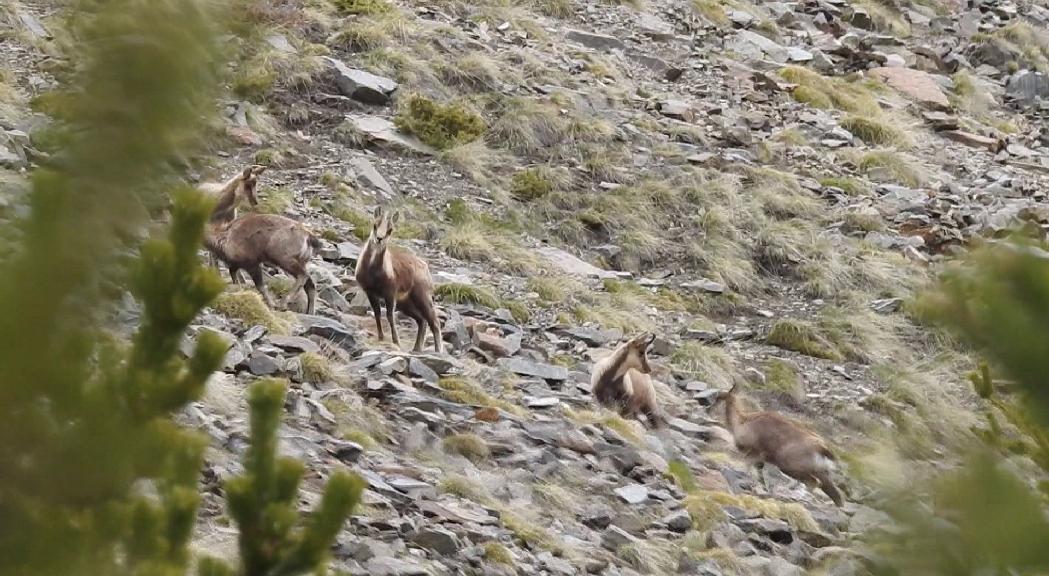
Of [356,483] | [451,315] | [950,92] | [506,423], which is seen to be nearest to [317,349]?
[506,423]

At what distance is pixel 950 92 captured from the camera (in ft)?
79.4

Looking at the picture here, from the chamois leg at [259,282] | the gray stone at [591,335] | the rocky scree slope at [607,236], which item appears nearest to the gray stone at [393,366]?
the rocky scree slope at [607,236]

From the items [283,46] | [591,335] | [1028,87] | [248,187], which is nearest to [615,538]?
[591,335]

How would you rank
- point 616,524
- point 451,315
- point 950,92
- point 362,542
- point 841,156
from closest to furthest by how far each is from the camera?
point 362,542
point 616,524
point 451,315
point 841,156
point 950,92

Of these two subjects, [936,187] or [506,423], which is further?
[936,187]

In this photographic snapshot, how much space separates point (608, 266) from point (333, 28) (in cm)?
553

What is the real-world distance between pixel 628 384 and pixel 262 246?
3.25m

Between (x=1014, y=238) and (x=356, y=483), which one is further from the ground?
(x=1014, y=238)

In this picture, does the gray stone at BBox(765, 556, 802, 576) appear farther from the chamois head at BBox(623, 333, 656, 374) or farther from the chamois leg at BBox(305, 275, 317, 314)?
the chamois leg at BBox(305, 275, 317, 314)

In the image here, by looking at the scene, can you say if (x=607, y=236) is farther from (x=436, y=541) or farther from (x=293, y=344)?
(x=436, y=541)

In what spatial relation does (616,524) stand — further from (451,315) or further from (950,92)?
(950,92)

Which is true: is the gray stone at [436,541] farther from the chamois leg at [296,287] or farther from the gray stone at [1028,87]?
the gray stone at [1028,87]

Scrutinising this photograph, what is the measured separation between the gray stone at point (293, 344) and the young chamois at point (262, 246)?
1099 mm

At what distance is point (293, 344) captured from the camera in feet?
33.2
